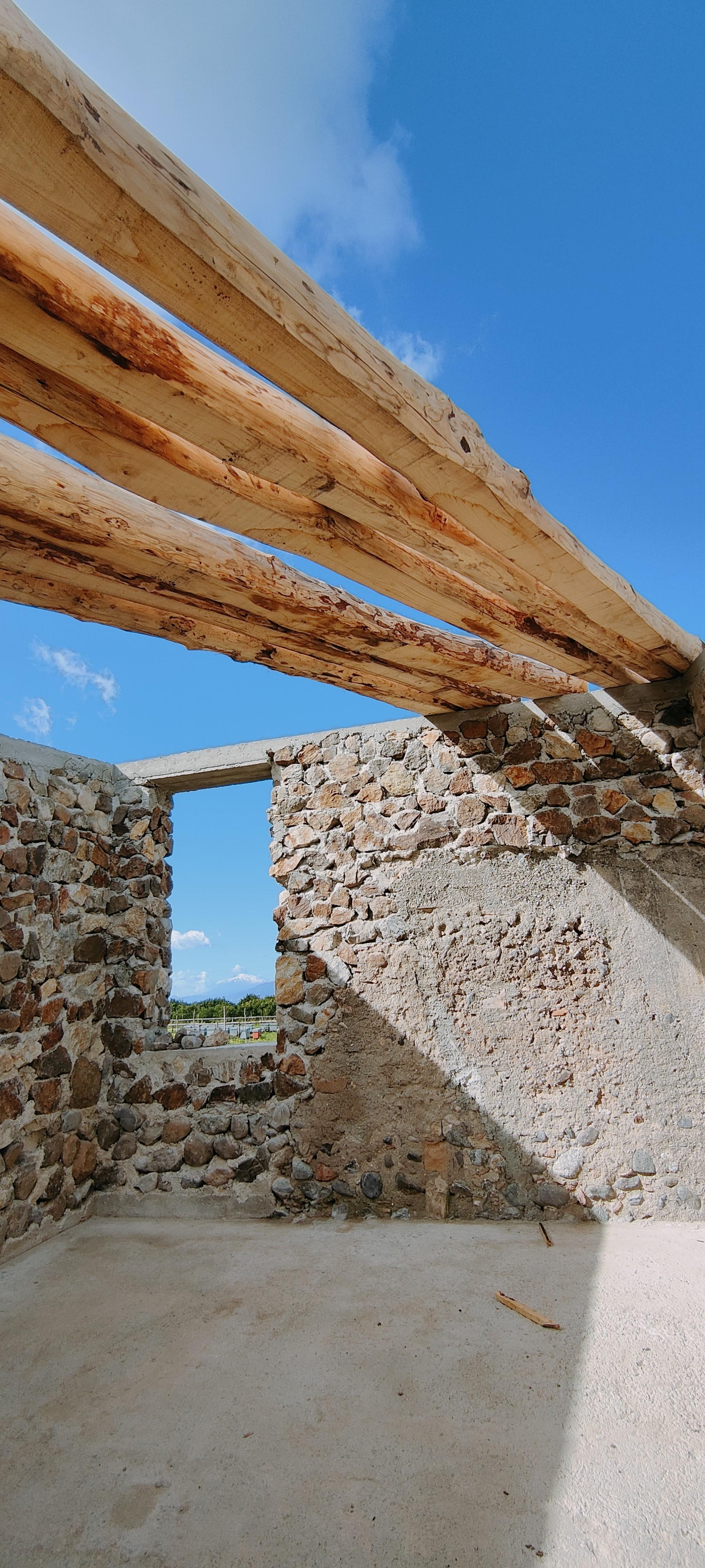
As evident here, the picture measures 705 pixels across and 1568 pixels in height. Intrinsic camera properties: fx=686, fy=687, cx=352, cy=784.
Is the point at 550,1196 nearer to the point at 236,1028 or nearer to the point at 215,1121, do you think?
the point at 215,1121

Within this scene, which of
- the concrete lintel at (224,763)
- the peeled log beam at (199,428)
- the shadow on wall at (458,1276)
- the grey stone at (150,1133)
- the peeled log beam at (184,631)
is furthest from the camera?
the concrete lintel at (224,763)

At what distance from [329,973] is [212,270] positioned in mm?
2979

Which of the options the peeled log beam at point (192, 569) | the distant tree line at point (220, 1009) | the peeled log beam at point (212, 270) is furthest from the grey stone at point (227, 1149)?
the distant tree line at point (220, 1009)

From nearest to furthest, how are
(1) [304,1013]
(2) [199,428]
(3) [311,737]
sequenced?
(2) [199,428]
(1) [304,1013]
(3) [311,737]

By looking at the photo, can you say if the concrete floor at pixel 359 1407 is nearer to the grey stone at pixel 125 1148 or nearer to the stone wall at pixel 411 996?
the stone wall at pixel 411 996

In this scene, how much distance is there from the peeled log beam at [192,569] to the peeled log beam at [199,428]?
0.54 feet

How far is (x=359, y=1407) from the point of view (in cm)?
178

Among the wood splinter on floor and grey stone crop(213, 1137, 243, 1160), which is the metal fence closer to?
grey stone crop(213, 1137, 243, 1160)

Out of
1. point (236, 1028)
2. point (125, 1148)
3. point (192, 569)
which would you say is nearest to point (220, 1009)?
point (236, 1028)

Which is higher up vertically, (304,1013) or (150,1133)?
(304,1013)

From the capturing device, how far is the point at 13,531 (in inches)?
75.7

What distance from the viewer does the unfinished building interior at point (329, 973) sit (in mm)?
1367

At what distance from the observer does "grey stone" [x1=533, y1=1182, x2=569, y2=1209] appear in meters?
3.01

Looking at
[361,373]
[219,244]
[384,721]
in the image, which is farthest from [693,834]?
[219,244]
